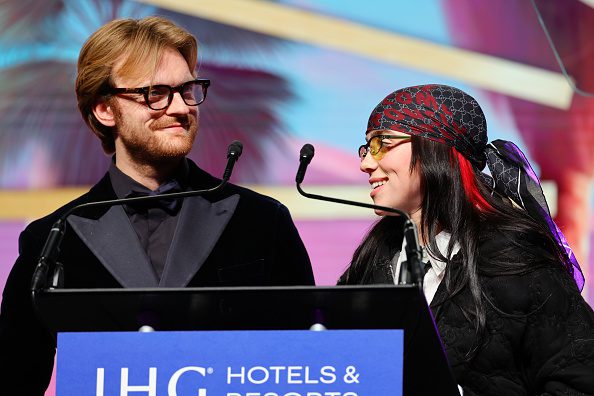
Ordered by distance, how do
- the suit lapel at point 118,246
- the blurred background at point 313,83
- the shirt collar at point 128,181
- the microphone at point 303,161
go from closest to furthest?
1. the microphone at point 303,161
2. the suit lapel at point 118,246
3. the shirt collar at point 128,181
4. the blurred background at point 313,83

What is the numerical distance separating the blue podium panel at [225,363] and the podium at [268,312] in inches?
1.6

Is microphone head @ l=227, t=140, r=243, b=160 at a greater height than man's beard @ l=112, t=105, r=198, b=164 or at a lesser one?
lesser

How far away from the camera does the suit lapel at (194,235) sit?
8.34ft

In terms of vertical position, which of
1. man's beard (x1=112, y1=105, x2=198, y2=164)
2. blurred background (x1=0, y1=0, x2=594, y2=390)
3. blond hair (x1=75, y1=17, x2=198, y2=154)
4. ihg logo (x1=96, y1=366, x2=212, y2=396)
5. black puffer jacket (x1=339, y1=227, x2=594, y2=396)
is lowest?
ihg logo (x1=96, y1=366, x2=212, y2=396)

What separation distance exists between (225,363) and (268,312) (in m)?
0.11

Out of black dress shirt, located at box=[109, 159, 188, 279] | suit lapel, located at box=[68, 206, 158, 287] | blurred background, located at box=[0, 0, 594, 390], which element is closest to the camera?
suit lapel, located at box=[68, 206, 158, 287]

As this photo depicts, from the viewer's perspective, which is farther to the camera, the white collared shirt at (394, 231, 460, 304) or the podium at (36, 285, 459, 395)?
the white collared shirt at (394, 231, 460, 304)

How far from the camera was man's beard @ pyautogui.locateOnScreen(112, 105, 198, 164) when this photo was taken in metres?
2.65

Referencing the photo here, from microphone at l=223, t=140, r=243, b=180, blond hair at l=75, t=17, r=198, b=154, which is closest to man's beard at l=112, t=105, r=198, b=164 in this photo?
blond hair at l=75, t=17, r=198, b=154

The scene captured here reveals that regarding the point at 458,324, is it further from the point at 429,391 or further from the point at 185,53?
the point at 185,53

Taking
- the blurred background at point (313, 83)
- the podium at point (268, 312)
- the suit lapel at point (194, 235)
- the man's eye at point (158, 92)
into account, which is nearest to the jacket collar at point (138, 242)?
the suit lapel at point (194, 235)

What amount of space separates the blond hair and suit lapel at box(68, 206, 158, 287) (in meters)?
0.35

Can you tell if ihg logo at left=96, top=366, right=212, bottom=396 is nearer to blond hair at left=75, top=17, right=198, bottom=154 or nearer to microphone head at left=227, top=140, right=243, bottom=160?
microphone head at left=227, top=140, right=243, bottom=160

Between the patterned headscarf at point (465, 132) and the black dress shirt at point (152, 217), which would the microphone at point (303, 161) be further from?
the black dress shirt at point (152, 217)
